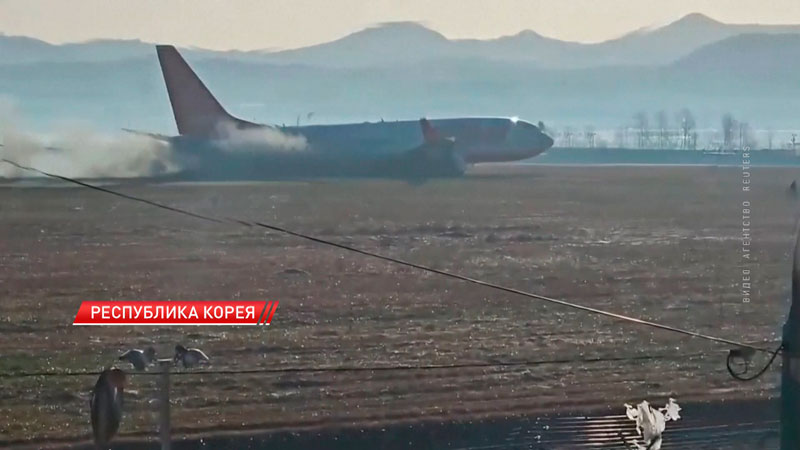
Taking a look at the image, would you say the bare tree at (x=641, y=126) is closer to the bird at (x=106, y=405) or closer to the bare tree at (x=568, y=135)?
the bare tree at (x=568, y=135)

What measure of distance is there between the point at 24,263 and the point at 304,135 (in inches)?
45.7

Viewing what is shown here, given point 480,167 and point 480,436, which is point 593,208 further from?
point 480,436

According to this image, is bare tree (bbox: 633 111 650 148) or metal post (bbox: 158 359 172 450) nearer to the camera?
metal post (bbox: 158 359 172 450)

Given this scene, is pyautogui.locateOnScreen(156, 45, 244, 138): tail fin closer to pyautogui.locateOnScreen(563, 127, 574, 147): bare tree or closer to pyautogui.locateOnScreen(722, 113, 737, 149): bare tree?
pyautogui.locateOnScreen(563, 127, 574, 147): bare tree

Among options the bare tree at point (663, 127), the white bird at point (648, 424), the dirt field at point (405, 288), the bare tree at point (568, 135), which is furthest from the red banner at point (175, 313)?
the bare tree at point (663, 127)

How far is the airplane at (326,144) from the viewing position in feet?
12.3

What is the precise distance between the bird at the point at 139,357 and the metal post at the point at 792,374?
2.22m

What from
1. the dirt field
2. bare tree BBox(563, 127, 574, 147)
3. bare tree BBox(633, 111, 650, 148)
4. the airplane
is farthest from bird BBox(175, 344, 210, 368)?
bare tree BBox(633, 111, 650, 148)

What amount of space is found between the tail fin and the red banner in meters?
0.65

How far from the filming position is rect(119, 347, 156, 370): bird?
3.79 m

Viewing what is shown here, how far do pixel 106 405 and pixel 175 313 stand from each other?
43 centimetres

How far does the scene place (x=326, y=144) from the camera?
3.86 meters

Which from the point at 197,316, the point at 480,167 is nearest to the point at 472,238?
the point at 480,167

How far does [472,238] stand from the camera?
13.0 feet
